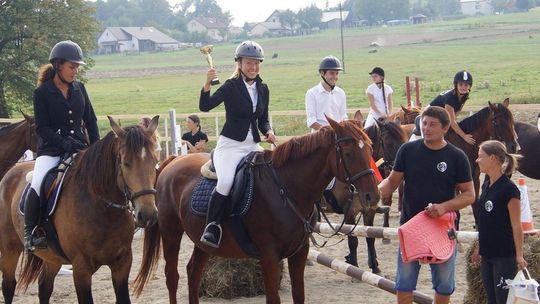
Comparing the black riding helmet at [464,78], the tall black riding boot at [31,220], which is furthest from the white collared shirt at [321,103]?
the tall black riding boot at [31,220]

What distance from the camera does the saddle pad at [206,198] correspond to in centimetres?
739

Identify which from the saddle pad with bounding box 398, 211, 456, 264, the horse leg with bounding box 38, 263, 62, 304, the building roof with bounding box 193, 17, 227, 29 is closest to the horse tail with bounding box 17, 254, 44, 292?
the horse leg with bounding box 38, 263, 62, 304

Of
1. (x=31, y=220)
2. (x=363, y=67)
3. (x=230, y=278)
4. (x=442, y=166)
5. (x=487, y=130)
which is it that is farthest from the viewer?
(x=363, y=67)

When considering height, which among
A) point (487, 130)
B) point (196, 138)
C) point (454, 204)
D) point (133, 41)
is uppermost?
point (454, 204)

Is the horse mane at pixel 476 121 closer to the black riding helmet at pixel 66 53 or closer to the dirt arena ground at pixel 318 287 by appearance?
the dirt arena ground at pixel 318 287

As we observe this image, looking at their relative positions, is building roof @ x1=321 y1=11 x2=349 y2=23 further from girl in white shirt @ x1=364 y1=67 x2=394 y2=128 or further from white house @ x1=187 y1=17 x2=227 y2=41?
girl in white shirt @ x1=364 y1=67 x2=394 y2=128

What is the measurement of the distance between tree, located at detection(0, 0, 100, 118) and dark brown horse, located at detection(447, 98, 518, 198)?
26763 mm

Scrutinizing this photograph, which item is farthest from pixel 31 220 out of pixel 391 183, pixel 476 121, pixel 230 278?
pixel 476 121

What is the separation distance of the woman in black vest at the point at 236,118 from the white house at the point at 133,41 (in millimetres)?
124343

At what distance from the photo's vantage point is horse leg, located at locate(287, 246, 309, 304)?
7266mm

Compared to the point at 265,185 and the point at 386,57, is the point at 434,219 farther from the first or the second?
the point at 386,57

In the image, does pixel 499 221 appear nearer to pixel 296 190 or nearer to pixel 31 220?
pixel 296 190

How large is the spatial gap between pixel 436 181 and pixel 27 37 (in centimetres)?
3259

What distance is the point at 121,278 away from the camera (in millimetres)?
7301
